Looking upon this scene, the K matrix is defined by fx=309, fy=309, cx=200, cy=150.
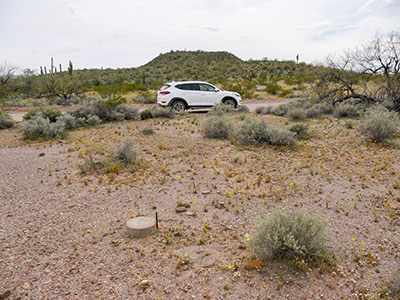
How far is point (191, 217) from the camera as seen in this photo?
5223mm

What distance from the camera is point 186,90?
15.8 metres

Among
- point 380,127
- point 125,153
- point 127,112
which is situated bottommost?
point 125,153

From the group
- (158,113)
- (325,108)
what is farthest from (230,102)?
(325,108)

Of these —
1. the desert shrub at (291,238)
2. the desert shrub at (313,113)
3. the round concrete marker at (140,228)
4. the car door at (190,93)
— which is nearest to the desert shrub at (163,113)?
the car door at (190,93)

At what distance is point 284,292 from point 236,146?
6026 millimetres

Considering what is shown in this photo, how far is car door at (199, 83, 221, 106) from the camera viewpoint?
16094mm

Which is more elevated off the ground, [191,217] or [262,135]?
[262,135]

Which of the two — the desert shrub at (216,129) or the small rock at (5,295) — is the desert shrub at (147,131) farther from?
the small rock at (5,295)

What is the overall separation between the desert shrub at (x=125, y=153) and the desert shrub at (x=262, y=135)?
3.44m

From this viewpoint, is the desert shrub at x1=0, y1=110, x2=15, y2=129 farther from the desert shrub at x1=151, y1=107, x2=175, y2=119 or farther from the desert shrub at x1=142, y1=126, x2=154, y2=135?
the desert shrub at x1=142, y1=126, x2=154, y2=135

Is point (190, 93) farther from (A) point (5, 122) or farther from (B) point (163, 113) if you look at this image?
(A) point (5, 122)

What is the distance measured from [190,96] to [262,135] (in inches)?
281

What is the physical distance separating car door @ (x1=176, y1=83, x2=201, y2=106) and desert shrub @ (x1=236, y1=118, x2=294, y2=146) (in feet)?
20.9

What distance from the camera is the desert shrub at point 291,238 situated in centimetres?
396
